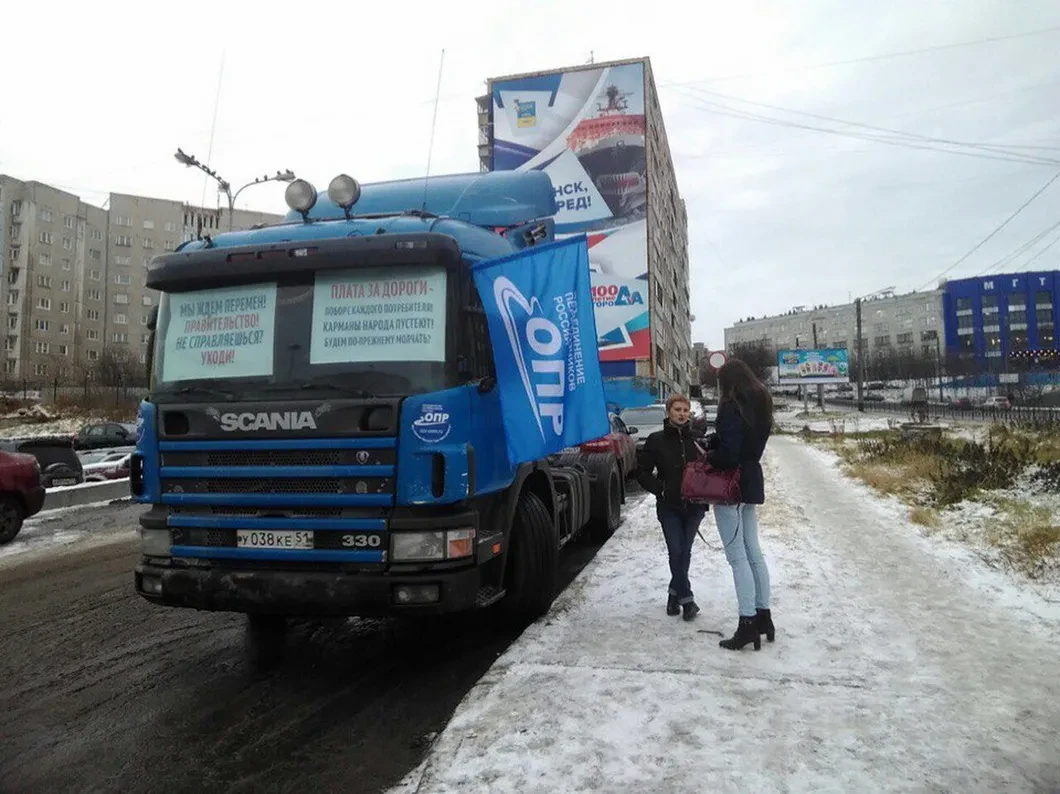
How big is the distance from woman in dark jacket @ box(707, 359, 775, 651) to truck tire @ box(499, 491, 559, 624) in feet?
4.28

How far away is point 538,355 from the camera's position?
496cm

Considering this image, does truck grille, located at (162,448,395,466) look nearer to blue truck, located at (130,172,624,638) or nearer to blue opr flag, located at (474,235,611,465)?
blue truck, located at (130,172,624,638)

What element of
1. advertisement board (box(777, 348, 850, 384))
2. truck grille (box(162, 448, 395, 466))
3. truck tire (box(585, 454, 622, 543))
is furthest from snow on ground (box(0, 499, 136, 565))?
advertisement board (box(777, 348, 850, 384))

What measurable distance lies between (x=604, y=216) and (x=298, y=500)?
31.8 meters

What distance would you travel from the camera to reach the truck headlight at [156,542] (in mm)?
4555

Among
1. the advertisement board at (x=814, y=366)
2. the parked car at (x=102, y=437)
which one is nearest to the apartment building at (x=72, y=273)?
the parked car at (x=102, y=437)

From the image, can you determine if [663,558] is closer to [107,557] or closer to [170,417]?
[170,417]

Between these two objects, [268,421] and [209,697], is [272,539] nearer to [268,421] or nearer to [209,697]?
→ [268,421]

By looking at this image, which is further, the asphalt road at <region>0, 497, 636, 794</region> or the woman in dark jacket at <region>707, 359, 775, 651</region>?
the woman in dark jacket at <region>707, 359, 775, 651</region>

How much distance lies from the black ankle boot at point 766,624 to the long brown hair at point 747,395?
1247 mm

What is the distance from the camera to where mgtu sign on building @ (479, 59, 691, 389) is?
33.0 metres

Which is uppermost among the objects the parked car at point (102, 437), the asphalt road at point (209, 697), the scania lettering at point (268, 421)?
the scania lettering at point (268, 421)

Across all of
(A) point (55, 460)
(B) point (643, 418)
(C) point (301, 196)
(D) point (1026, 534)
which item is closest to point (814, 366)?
(B) point (643, 418)

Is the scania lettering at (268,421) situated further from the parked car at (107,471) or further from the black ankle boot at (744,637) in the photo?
the parked car at (107,471)
